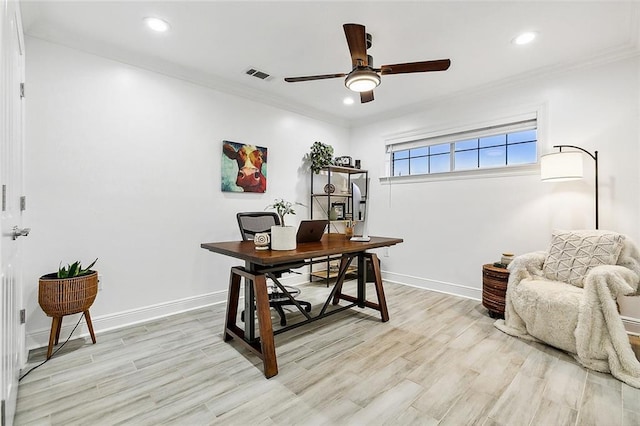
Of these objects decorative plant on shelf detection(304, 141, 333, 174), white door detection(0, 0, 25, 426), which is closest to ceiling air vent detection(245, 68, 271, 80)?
decorative plant on shelf detection(304, 141, 333, 174)

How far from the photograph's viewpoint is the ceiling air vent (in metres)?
3.14

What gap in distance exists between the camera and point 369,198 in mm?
4781

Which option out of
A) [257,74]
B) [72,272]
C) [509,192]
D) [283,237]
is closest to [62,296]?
[72,272]

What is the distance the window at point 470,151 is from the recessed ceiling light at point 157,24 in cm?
323

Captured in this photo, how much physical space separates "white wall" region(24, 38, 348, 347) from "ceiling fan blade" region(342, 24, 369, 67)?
1921mm

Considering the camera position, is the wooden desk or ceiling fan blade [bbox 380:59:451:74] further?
Answer: ceiling fan blade [bbox 380:59:451:74]

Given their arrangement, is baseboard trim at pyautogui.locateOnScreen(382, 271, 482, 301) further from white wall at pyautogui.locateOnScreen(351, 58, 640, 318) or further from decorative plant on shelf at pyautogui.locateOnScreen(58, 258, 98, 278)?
decorative plant on shelf at pyautogui.locateOnScreen(58, 258, 98, 278)

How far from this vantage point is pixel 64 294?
2.12 metres

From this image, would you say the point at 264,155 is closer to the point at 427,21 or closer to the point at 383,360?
the point at 427,21

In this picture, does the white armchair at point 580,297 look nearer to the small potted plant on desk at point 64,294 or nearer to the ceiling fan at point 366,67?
the ceiling fan at point 366,67

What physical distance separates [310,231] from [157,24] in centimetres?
207

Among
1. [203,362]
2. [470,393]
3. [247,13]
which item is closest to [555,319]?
[470,393]

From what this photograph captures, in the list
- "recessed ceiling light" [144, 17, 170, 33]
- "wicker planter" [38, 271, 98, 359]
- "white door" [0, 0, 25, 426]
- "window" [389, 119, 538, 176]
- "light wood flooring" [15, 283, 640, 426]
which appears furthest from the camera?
"window" [389, 119, 538, 176]

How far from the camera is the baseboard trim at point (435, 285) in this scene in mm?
3599
